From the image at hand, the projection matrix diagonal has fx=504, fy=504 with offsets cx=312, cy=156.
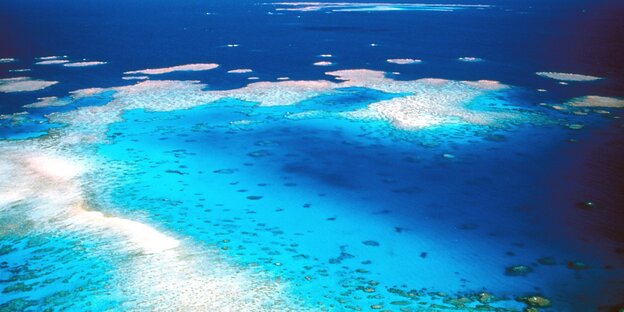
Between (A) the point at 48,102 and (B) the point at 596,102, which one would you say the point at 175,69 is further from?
(B) the point at 596,102

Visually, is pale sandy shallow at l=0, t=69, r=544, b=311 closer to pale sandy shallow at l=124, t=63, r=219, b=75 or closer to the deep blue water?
the deep blue water

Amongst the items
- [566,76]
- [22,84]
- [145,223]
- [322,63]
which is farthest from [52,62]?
[566,76]

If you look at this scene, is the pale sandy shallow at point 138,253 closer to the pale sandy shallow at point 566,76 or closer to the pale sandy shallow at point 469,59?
the pale sandy shallow at point 566,76

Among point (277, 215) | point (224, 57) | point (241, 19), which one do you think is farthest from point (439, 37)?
point (277, 215)

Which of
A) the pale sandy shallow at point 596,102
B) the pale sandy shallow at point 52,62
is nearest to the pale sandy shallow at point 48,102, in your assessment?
the pale sandy shallow at point 52,62

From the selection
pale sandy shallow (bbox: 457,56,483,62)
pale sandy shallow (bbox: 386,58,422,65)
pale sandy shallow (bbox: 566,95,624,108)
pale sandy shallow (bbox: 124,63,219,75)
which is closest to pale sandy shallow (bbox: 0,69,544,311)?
pale sandy shallow (bbox: 124,63,219,75)

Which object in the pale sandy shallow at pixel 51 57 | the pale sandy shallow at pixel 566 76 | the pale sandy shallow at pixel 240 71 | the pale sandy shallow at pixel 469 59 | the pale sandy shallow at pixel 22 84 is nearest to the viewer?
the pale sandy shallow at pixel 22 84

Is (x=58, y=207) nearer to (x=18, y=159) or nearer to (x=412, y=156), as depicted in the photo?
(x=18, y=159)
